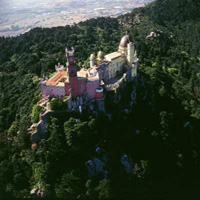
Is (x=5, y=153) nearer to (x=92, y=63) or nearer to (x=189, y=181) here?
(x=92, y=63)

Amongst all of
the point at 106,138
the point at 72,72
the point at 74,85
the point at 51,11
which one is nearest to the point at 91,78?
the point at 74,85

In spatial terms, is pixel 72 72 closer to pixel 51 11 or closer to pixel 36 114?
pixel 36 114

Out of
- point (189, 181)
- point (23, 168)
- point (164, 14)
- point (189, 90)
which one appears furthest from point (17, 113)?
point (164, 14)

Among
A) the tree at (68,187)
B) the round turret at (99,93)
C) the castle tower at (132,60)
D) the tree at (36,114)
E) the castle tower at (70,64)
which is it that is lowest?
the tree at (68,187)

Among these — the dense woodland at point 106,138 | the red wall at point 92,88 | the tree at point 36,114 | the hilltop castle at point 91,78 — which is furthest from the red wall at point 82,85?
the tree at point 36,114

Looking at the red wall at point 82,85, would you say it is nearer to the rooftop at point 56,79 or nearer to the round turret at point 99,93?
the round turret at point 99,93

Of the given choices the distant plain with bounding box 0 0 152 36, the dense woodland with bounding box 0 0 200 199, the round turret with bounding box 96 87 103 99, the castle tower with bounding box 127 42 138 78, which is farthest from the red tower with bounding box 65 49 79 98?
the castle tower with bounding box 127 42 138 78

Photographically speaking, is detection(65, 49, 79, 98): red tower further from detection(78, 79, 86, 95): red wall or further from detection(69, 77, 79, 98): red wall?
detection(78, 79, 86, 95): red wall
